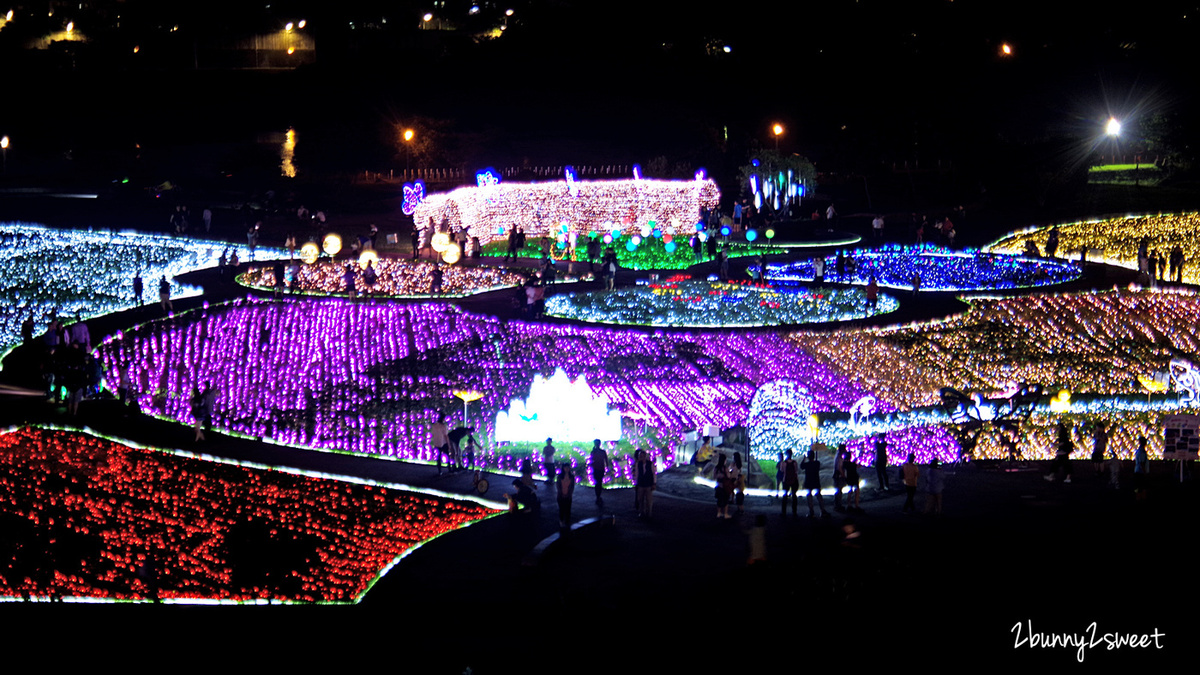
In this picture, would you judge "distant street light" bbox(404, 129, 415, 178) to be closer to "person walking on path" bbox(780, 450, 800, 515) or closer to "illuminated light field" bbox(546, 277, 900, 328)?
"illuminated light field" bbox(546, 277, 900, 328)

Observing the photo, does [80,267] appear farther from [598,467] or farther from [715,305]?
[598,467]

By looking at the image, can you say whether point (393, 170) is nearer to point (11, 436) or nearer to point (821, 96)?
point (821, 96)

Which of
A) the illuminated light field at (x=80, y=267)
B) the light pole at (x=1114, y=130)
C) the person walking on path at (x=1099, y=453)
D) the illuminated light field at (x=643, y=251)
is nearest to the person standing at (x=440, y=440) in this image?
the person walking on path at (x=1099, y=453)

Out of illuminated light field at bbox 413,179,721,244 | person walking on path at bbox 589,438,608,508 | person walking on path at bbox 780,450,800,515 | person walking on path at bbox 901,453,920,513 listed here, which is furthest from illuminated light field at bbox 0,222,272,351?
person walking on path at bbox 901,453,920,513

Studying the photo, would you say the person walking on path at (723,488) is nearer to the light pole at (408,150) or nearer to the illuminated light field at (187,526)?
the illuminated light field at (187,526)

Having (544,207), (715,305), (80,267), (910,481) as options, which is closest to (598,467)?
(910,481)

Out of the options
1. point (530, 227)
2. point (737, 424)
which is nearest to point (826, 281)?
point (530, 227)
